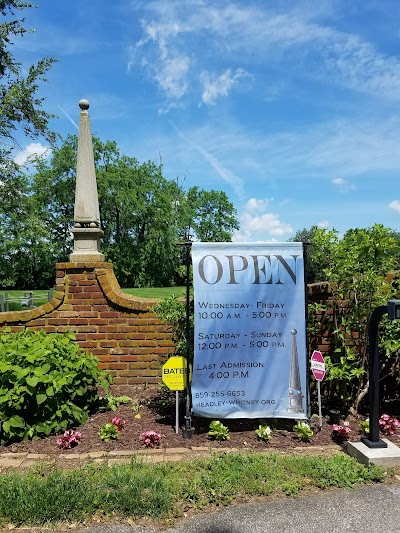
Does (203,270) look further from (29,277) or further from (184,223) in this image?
(184,223)

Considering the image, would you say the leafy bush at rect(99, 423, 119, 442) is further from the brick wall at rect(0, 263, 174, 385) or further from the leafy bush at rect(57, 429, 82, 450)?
the brick wall at rect(0, 263, 174, 385)

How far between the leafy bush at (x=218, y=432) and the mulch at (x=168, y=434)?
0.16 ft

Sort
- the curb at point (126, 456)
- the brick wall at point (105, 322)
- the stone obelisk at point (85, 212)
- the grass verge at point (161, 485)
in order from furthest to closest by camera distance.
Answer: the stone obelisk at point (85, 212) → the brick wall at point (105, 322) → the curb at point (126, 456) → the grass verge at point (161, 485)

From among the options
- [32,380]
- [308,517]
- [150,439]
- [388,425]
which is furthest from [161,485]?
[388,425]

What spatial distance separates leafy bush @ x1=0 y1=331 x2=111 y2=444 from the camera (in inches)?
133

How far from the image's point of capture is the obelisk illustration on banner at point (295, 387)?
371cm

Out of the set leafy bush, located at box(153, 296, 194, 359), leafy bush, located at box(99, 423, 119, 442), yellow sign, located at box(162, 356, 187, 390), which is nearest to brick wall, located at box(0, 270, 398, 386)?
leafy bush, located at box(153, 296, 194, 359)

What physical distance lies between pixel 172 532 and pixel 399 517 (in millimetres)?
1322

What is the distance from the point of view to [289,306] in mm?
3750

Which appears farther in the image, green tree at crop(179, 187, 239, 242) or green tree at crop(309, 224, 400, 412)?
green tree at crop(179, 187, 239, 242)

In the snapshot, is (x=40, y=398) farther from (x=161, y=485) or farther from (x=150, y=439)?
(x=161, y=485)

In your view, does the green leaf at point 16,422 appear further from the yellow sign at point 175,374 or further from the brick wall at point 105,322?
the brick wall at point 105,322

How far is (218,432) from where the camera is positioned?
3.54 metres

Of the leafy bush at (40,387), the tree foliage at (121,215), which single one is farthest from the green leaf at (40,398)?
the tree foliage at (121,215)
